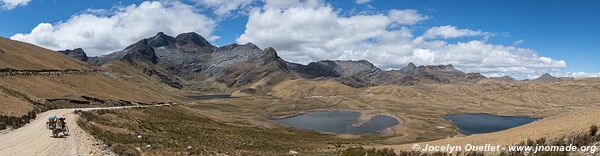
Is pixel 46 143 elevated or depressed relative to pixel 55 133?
depressed

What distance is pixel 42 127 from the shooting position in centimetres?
4228

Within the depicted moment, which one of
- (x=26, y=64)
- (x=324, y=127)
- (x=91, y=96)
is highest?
(x=26, y=64)

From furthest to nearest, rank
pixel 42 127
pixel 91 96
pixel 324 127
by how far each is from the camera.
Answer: pixel 324 127, pixel 91 96, pixel 42 127

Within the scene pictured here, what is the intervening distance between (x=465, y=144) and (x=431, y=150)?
2.93 metres

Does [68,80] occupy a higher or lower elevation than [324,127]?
higher

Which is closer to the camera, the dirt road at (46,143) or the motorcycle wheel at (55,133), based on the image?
the dirt road at (46,143)

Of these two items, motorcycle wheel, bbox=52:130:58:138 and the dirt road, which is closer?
the dirt road

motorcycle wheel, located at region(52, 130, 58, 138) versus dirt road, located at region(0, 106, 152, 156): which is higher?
motorcycle wheel, located at region(52, 130, 58, 138)

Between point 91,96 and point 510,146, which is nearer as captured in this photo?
point 510,146

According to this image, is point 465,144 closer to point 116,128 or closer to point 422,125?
point 116,128

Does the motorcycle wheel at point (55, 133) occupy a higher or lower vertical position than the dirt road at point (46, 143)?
higher

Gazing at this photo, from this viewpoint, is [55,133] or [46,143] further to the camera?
[55,133]

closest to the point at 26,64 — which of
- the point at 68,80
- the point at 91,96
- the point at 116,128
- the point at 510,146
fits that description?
the point at 68,80

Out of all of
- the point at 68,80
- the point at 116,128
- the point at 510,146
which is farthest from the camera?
the point at 68,80
